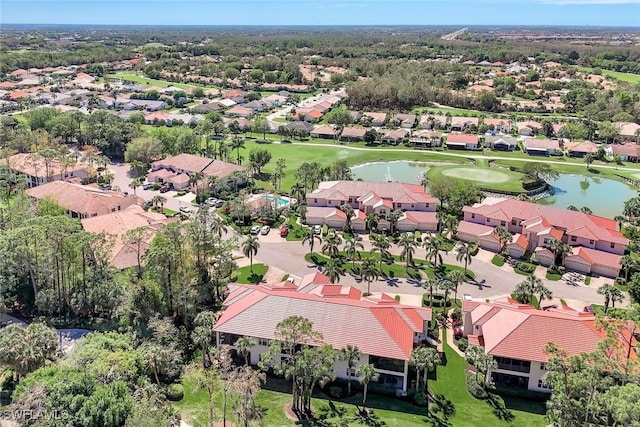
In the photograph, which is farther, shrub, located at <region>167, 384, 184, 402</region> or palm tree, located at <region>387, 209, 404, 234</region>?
palm tree, located at <region>387, 209, 404, 234</region>

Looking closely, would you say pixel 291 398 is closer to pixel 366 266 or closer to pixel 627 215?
pixel 366 266

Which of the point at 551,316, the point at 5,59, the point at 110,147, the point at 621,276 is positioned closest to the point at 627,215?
the point at 621,276

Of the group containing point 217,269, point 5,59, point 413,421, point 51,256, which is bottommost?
point 413,421

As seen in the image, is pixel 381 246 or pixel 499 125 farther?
pixel 499 125

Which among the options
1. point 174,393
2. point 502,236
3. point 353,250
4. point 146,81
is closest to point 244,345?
point 174,393

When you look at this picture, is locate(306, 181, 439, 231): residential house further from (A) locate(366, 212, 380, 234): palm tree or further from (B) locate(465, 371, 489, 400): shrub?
(B) locate(465, 371, 489, 400): shrub

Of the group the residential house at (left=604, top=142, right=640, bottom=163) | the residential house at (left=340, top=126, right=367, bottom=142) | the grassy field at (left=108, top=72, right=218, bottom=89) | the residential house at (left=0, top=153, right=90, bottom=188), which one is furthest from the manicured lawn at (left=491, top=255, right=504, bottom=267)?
the grassy field at (left=108, top=72, right=218, bottom=89)

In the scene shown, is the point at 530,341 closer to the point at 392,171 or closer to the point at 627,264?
the point at 627,264
